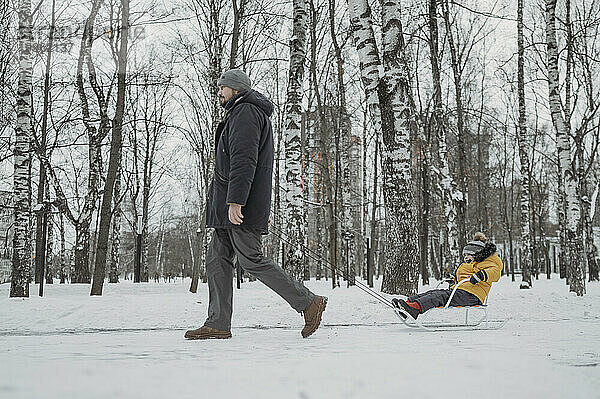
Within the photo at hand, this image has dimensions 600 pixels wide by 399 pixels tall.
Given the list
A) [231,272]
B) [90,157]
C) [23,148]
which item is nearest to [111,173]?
[23,148]

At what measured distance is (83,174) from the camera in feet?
102

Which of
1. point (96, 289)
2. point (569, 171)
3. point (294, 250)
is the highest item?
point (569, 171)

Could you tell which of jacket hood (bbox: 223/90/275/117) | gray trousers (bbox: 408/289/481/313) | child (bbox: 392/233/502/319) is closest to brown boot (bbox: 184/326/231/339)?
jacket hood (bbox: 223/90/275/117)

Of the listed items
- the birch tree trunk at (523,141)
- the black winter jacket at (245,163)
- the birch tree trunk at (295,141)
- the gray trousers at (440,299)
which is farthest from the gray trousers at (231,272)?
the birch tree trunk at (523,141)

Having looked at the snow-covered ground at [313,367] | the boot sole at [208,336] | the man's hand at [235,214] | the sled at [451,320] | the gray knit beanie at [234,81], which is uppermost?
the gray knit beanie at [234,81]

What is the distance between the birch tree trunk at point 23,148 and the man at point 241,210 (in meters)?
6.79

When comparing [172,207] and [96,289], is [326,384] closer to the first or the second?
[96,289]

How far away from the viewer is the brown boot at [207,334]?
4.35m

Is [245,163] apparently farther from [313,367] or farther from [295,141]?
[295,141]

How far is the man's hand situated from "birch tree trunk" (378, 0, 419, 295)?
4.87m

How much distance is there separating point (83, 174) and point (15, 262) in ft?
74.2

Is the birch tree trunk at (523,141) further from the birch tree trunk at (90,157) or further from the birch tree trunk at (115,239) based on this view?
the birch tree trunk at (115,239)

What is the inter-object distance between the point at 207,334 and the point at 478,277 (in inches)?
135

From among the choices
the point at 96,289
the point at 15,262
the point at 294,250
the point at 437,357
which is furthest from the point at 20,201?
the point at 437,357
